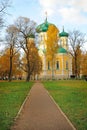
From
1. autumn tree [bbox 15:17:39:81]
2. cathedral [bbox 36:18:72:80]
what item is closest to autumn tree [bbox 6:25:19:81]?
autumn tree [bbox 15:17:39:81]

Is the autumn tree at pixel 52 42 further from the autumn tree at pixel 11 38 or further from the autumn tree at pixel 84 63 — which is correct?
the autumn tree at pixel 11 38

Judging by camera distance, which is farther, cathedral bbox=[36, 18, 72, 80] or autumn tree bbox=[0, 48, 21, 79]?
cathedral bbox=[36, 18, 72, 80]

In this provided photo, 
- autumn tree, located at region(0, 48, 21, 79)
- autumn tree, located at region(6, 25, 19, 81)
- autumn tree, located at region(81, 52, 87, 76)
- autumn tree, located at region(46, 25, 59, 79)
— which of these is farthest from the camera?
autumn tree, located at region(81, 52, 87, 76)

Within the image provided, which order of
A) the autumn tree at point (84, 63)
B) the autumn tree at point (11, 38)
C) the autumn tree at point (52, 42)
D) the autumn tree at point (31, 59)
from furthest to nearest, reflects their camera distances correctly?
the autumn tree at point (84, 63) < the autumn tree at point (52, 42) < the autumn tree at point (31, 59) < the autumn tree at point (11, 38)

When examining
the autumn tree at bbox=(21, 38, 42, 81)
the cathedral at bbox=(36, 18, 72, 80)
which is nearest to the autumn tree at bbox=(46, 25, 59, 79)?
the autumn tree at bbox=(21, 38, 42, 81)

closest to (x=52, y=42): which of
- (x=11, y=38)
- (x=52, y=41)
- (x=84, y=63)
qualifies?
(x=52, y=41)

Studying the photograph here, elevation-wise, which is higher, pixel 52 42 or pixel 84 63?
pixel 52 42

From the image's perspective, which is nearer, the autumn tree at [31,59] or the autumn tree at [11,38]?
the autumn tree at [11,38]

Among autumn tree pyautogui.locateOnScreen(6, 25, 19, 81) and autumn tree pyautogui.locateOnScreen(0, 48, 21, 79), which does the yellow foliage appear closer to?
autumn tree pyautogui.locateOnScreen(0, 48, 21, 79)

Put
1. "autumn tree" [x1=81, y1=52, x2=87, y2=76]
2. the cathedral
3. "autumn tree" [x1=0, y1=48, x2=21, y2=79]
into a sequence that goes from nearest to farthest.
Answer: "autumn tree" [x1=0, y1=48, x2=21, y2=79], "autumn tree" [x1=81, y1=52, x2=87, y2=76], the cathedral

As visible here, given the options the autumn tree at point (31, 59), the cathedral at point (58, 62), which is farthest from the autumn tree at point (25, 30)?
the cathedral at point (58, 62)

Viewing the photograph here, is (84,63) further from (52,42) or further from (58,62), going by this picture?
(58,62)

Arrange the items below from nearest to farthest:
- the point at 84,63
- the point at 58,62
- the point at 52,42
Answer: the point at 52,42 → the point at 84,63 → the point at 58,62

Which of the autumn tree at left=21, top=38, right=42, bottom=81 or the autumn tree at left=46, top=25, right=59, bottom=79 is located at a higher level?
the autumn tree at left=46, top=25, right=59, bottom=79
